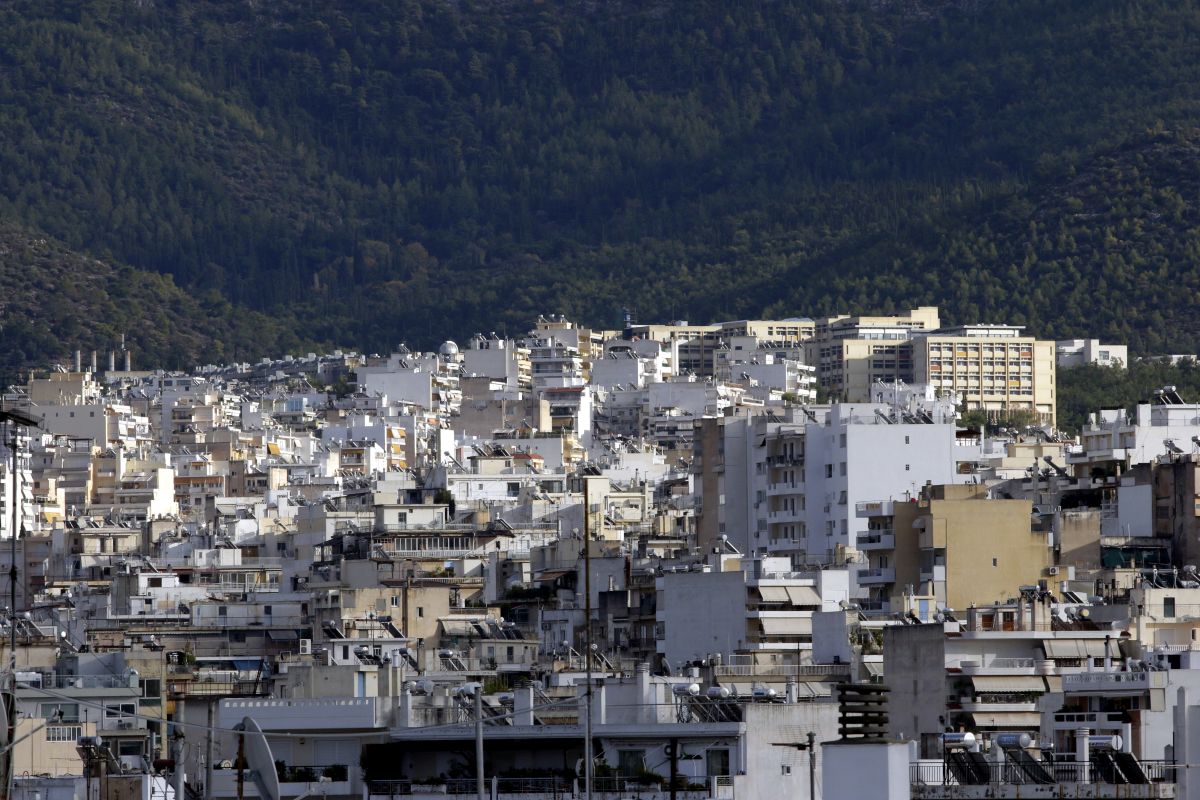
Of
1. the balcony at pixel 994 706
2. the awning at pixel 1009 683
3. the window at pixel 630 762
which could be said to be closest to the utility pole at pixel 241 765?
the window at pixel 630 762

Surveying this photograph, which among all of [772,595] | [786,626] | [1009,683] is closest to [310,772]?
[1009,683]

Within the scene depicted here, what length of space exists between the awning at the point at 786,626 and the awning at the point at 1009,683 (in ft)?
40.4

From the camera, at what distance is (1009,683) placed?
5447cm

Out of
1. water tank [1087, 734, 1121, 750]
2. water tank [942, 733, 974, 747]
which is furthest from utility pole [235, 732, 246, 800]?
water tank [1087, 734, 1121, 750]

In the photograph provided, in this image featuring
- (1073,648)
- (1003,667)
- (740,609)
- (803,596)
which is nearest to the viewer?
(1003,667)

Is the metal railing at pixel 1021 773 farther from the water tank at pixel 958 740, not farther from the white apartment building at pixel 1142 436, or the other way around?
the white apartment building at pixel 1142 436

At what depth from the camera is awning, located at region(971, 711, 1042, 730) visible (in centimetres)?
5275

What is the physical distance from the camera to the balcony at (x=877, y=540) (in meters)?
75.9

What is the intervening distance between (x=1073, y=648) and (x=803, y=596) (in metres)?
13.0

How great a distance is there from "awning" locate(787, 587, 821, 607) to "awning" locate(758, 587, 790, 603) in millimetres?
120

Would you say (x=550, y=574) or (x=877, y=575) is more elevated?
(x=550, y=574)

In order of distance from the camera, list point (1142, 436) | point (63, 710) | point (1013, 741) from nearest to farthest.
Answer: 1. point (1013, 741)
2. point (63, 710)
3. point (1142, 436)

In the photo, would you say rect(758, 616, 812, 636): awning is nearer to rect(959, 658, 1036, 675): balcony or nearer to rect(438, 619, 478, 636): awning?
rect(438, 619, 478, 636): awning

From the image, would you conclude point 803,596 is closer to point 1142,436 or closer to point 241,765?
point 241,765
